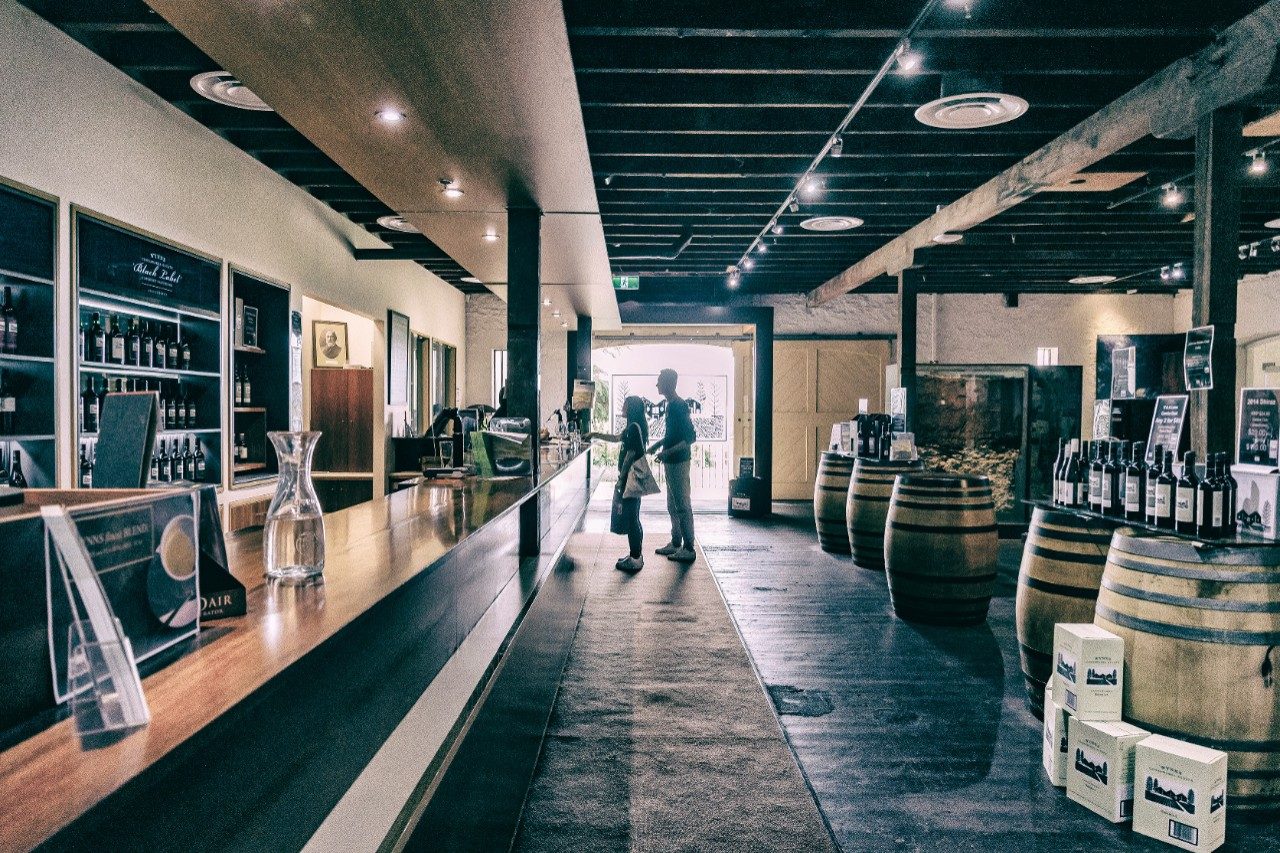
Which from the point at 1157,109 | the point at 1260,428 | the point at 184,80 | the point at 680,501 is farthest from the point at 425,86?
the point at 680,501

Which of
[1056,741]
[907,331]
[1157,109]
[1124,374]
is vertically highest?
[1157,109]

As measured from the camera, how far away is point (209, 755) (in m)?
1.00

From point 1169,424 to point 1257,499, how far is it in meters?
0.55

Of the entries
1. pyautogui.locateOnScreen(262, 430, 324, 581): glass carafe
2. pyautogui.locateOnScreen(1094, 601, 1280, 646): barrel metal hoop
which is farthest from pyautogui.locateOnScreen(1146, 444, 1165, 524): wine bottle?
pyautogui.locateOnScreen(262, 430, 324, 581): glass carafe

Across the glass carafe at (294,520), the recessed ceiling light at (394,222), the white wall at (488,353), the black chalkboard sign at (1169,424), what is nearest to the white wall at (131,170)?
the recessed ceiling light at (394,222)

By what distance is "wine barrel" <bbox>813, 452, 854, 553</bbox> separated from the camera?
7129 millimetres

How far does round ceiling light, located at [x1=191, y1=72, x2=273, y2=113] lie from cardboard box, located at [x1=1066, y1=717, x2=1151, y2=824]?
456 cm

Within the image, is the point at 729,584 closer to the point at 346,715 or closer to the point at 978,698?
the point at 978,698

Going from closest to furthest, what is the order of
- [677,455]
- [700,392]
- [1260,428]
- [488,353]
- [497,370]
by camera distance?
[1260,428], [677,455], [488,353], [497,370], [700,392]

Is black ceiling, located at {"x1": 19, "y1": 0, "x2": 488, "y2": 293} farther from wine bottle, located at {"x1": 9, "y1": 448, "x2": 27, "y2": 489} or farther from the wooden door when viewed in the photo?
the wooden door

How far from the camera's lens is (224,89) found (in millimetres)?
4160

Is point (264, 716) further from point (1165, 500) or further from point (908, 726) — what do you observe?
point (1165, 500)

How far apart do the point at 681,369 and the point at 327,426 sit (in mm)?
9223

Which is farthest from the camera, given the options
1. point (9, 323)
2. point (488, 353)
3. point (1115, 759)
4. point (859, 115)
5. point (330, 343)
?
A: point (488, 353)
